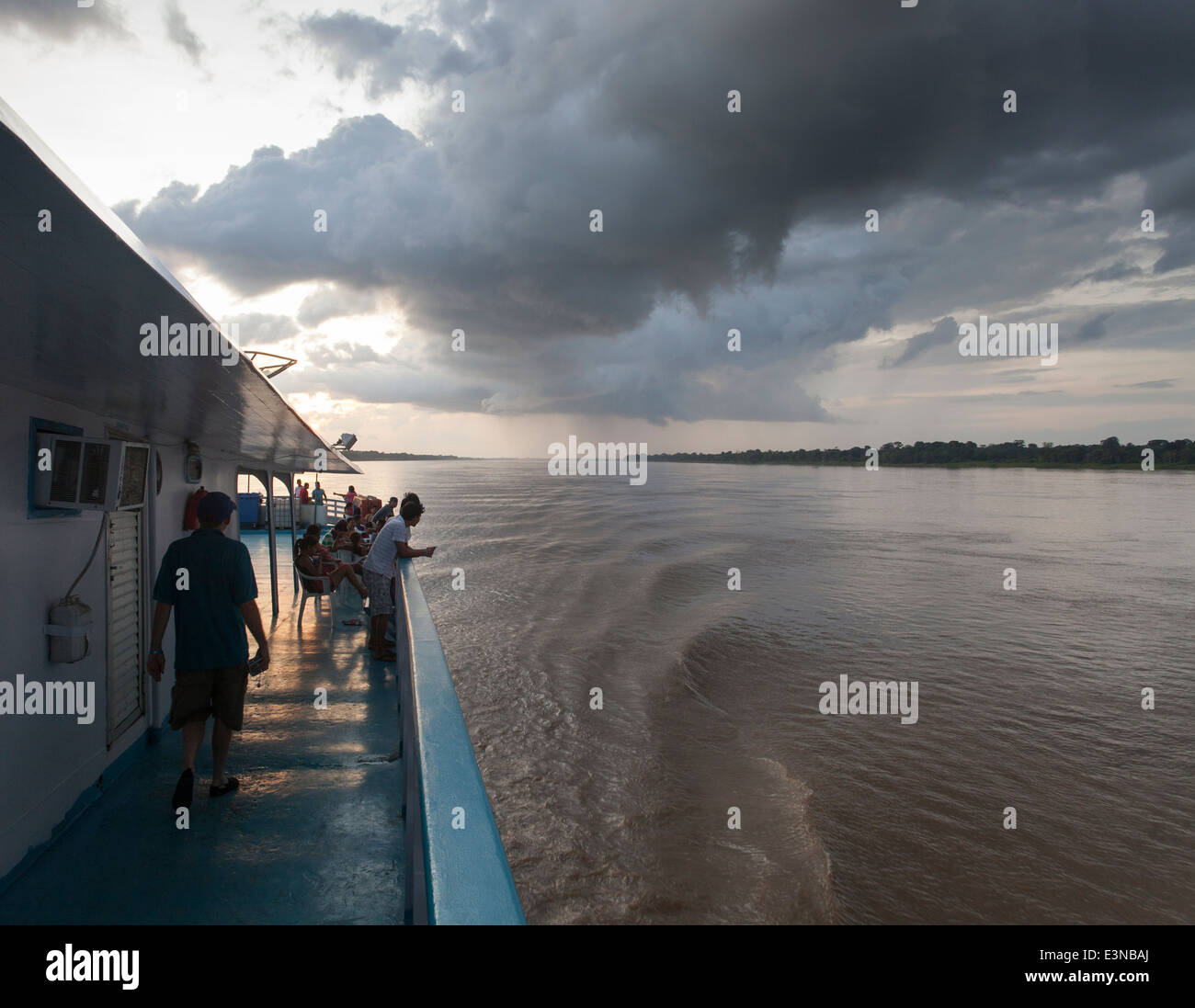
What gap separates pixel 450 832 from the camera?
1.72 meters

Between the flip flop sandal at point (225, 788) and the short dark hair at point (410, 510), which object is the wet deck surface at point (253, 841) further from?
the short dark hair at point (410, 510)

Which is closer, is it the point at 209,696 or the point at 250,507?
the point at 209,696

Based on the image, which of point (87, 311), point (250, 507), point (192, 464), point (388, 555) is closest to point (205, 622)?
point (87, 311)

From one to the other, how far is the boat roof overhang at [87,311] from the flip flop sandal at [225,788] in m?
2.47

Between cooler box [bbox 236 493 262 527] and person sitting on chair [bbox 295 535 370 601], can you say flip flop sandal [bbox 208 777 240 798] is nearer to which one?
person sitting on chair [bbox 295 535 370 601]

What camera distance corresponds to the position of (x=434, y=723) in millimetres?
2363

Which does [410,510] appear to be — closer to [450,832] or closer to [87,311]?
[87,311]

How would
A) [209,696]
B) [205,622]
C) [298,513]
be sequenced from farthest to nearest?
[298,513] → [209,696] → [205,622]

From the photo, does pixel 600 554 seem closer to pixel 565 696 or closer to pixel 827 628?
pixel 827 628

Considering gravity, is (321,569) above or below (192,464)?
below

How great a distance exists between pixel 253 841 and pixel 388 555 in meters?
3.18

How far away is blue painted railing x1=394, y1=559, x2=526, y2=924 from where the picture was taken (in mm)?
1482

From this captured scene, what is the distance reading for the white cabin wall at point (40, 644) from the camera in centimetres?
342

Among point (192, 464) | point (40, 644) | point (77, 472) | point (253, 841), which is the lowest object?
point (253, 841)
